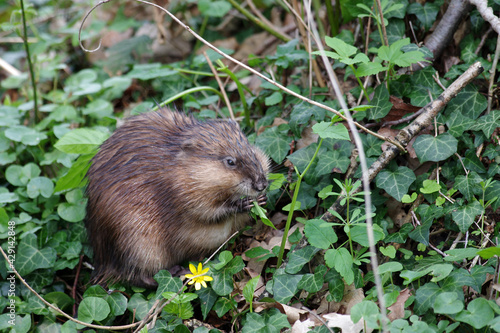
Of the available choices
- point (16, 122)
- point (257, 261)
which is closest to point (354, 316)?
point (257, 261)

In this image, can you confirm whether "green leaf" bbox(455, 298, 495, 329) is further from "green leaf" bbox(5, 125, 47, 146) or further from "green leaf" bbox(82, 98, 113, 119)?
"green leaf" bbox(82, 98, 113, 119)

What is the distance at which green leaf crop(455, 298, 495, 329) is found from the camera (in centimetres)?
259

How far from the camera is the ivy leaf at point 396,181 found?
3.44m

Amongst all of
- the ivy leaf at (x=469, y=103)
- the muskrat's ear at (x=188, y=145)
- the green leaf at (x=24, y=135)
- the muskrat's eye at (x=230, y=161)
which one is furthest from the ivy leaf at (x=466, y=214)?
the green leaf at (x=24, y=135)

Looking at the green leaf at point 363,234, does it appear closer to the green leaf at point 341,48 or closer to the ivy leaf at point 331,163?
the ivy leaf at point 331,163

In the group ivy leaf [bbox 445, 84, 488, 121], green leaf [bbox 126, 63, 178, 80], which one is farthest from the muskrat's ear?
ivy leaf [bbox 445, 84, 488, 121]

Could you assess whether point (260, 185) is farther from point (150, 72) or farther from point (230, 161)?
point (150, 72)

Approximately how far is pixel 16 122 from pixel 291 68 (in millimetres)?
3210

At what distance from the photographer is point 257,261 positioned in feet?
12.1

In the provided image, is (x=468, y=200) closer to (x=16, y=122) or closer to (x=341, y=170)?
(x=341, y=170)

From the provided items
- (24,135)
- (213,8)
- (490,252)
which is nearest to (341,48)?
(490,252)

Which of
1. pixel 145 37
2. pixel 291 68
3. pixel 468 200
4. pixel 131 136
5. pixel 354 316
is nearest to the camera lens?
pixel 354 316

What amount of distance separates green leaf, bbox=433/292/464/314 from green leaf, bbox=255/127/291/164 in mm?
1856

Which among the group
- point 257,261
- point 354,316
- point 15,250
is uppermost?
point 354,316
